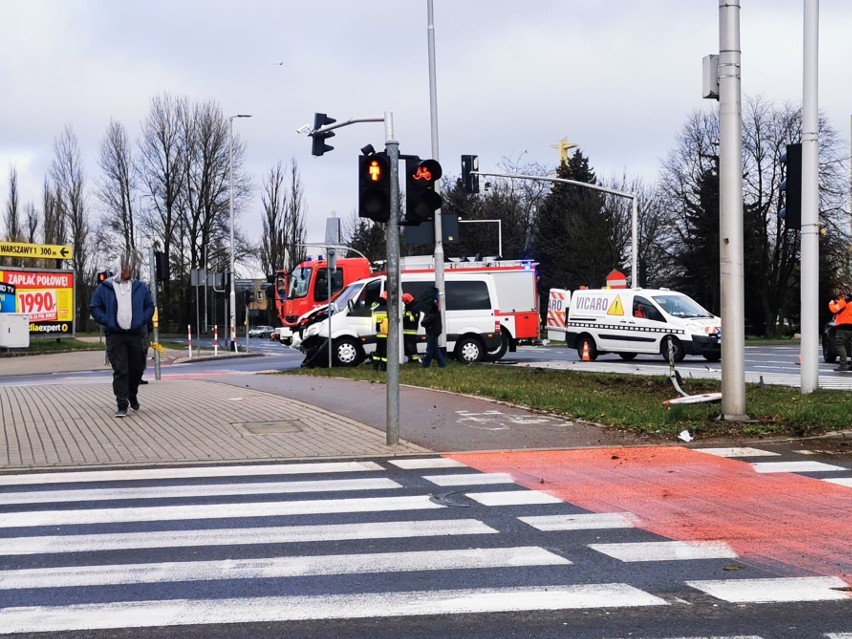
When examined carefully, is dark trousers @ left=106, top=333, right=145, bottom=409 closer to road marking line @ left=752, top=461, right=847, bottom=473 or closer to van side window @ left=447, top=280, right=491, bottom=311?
road marking line @ left=752, top=461, right=847, bottom=473

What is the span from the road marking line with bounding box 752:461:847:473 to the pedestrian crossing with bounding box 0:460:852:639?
231cm

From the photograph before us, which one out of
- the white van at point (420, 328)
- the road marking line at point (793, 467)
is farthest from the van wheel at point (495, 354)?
the road marking line at point (793, 467)

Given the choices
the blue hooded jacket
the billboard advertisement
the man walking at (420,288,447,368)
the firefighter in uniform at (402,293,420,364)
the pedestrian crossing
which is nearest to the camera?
the pedestrian crossing

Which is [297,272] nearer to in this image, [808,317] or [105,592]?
[808,317]

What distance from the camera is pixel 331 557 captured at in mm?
6039

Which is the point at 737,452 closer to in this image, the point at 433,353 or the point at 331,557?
the point at 331,557

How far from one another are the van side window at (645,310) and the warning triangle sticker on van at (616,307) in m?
0.41

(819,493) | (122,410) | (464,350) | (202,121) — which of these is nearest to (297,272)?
(464,350)

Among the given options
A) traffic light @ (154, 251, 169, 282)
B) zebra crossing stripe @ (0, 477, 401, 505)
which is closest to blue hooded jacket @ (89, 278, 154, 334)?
zebra crossing stripe @ (0, 477, 401, 505)

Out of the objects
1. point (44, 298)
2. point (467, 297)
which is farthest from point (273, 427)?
point (44, 298)

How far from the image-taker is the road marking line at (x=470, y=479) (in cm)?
856

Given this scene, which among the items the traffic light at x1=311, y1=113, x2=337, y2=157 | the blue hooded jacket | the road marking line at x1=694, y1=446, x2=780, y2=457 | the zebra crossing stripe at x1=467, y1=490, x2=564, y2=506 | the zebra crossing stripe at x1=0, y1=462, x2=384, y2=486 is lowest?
the zebra crossing stripe at x1=0, y1=462, x2=384, y2=486

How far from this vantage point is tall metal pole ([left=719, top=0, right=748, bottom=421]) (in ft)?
37.7

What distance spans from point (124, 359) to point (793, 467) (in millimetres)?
7755
